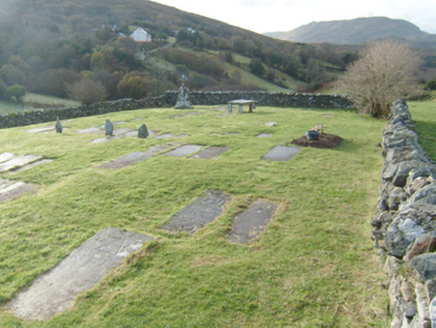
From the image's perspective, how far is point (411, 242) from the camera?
9.17 ft

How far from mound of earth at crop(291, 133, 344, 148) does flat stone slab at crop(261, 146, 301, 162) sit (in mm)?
475

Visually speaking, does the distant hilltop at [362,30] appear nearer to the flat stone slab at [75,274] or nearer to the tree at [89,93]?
the tree at [89,93]

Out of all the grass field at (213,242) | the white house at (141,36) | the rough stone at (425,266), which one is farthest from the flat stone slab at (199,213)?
the white house at (141,36)

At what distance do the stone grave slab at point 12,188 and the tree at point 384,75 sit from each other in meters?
13.3

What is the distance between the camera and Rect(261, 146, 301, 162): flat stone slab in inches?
315

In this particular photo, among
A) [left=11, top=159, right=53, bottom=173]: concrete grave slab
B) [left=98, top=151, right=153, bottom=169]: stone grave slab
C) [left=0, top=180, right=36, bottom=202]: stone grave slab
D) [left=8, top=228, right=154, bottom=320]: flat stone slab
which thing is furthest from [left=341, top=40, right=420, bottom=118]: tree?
[left=0, top=180, right=36, bottom=202]: stone grave slab

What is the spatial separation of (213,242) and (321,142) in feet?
19.4

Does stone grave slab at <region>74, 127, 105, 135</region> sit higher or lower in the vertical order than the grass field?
lower

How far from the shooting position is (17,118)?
1524 cm

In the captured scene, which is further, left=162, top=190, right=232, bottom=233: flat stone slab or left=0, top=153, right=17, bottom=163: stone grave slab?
left=0, top=153, right=17, bottom=163: stone grave slab

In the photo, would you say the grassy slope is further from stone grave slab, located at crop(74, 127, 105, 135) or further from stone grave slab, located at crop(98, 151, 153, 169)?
stone grave slab, located at crop(74, 127, 105, 135)

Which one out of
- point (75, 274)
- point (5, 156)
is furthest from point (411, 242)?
point (5, 156)

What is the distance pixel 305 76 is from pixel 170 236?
151 ft

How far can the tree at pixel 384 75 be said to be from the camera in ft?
43.7
